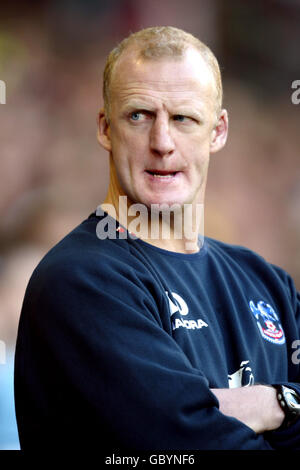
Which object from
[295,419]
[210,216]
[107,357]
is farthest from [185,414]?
[210,216]

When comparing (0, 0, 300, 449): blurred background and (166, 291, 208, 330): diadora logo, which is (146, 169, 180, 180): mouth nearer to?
(166, 291, 208, 330): diadora logo

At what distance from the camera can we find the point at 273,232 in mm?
4762

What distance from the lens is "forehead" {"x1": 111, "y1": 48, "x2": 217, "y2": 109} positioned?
1.78 meters

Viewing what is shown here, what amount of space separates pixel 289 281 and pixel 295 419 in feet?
1.95

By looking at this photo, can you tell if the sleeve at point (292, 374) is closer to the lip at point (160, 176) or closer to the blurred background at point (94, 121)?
the lip at point (160, 176)

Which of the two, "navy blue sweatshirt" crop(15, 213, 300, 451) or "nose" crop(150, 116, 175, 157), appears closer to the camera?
"navy blue sweatshirt" crop(15, 213, 300, 451)

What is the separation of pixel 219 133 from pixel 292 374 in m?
0.66

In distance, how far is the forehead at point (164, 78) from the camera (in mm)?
1780

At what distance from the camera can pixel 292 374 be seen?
6.64 ft

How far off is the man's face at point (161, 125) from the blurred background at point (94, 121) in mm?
2459

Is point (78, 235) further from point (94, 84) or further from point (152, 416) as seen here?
point (94, 84)

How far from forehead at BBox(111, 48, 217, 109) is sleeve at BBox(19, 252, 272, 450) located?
425 millimetres

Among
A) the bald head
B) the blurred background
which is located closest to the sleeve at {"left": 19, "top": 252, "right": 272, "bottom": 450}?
the bald head

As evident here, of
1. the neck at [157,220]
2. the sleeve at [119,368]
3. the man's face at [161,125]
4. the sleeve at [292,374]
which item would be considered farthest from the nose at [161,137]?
the sleeve at [292,374]
